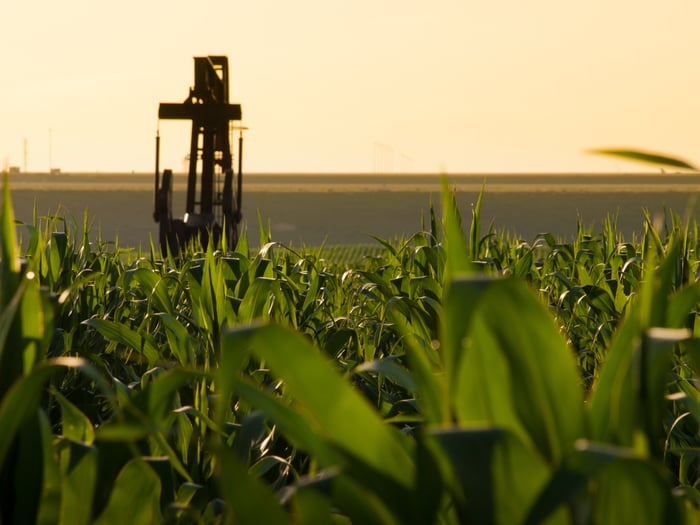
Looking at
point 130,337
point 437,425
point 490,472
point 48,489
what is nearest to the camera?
point 490,472

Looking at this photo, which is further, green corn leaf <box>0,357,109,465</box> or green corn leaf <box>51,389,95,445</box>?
green corn leaf <box>51,389,95,445</box>

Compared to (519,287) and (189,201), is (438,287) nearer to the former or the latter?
(519,287)

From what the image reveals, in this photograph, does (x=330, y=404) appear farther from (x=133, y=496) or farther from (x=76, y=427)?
(x=76, y=427)

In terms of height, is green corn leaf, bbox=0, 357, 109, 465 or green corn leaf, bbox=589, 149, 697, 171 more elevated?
green corn leaf, bbox=589, 149, 697, 171

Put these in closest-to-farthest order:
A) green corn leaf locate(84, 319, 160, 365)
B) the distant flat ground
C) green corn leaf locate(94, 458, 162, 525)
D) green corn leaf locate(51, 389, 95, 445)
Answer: green corn leaf locate(94, 458, 162, 525), green corn leaf locate(51, 389, 95, 445), green corn leaf locate(84, 319, 160, 365), the distant flat ground

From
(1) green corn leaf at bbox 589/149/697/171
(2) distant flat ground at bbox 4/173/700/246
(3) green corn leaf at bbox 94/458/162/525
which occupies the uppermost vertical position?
(1) green corn leaf at bbox 589/149/697/171

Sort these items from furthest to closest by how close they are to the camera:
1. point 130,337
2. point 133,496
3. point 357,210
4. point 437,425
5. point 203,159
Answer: point 357,210 → point 203,159 → point 130,337 → point 133,496 → point 437,425

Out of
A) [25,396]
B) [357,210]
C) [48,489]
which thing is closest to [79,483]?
[48,489]

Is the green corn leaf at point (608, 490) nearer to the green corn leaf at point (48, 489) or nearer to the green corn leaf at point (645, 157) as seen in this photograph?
the green corn leaf at point (645, 157)

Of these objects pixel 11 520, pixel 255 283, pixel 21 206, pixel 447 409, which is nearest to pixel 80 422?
pixel 11 520

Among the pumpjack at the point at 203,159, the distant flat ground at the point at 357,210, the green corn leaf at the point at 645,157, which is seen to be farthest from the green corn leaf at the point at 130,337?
the distant flat ground at the point at 357,210

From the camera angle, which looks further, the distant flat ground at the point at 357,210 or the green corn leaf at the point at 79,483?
the distant flat ground at the point at 357,210

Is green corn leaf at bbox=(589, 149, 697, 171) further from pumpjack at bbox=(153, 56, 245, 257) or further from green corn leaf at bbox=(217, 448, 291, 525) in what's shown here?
pumpjack at bbox=(153, 56, 245, 257)

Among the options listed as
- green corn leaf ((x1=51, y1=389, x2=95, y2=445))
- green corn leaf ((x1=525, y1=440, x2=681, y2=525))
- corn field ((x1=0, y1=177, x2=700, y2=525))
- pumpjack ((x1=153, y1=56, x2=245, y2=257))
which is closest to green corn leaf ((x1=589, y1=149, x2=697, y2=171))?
corn field ((x1=0, y1=177, x2=700, y2=525))
